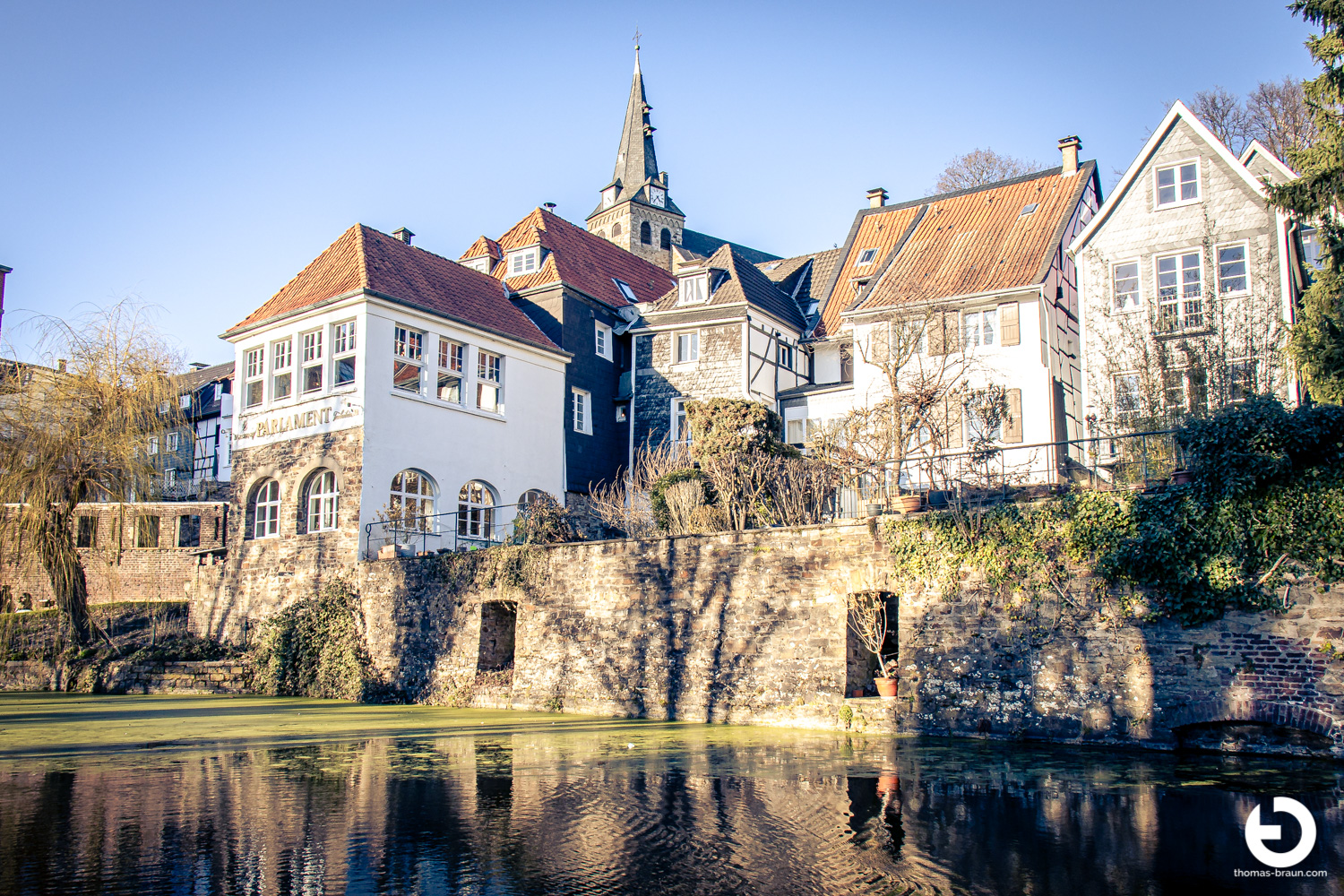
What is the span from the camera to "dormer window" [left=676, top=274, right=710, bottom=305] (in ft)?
92.6

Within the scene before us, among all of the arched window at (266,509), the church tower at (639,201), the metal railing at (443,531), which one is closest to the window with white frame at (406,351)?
the metal railing at (443,531)

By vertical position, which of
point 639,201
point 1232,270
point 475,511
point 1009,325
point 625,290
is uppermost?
point 639,201

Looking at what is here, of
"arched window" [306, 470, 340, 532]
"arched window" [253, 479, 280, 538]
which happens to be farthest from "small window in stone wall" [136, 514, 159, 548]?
"arched window" [306, 470, 340, 532]

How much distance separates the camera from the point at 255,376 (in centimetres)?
2400

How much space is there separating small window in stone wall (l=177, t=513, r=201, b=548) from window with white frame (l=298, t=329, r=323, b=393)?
8846 millimetres

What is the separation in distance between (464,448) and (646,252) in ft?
129

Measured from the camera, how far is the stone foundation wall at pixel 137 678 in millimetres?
21156

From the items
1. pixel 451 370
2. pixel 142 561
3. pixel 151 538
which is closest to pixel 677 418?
pixel 451 370

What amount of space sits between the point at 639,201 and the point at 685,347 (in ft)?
112

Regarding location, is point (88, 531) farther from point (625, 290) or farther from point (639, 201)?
point (639, 201)

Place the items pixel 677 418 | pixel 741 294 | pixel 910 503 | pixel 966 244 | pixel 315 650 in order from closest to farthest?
pixel 910 503 < pixel 315 650 < pixel 966 244 < pixel 741 294 < pixel 677 418

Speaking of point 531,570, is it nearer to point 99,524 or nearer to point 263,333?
point 263,333

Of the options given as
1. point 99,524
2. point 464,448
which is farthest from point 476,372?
point 99,524

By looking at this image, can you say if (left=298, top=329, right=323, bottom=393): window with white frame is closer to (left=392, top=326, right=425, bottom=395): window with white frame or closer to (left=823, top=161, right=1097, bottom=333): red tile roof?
(left=392, top=326, right=425, bottom=395): window with white frame
